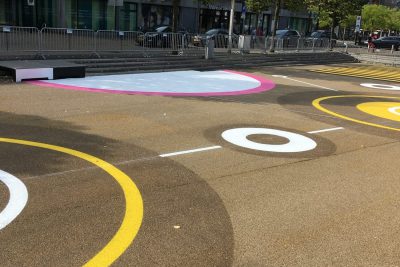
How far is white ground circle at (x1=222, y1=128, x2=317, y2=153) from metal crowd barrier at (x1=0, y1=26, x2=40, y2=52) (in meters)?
11.0

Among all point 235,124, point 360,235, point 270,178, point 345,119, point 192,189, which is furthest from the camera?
point 345,119

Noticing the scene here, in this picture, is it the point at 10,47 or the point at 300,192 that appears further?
the point at 10,47

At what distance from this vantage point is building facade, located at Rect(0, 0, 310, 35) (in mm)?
36750

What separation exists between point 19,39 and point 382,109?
Answer: 1331 cm

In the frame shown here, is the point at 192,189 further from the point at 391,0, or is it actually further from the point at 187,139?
the point at 391,0

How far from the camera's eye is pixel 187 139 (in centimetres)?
889

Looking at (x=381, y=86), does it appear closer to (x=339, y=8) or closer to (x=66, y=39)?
(x=66, y=39)

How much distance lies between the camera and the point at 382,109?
13789mm

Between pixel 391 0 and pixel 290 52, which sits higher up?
pixel 391 0

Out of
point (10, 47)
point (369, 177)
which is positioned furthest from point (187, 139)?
point (10, 47)

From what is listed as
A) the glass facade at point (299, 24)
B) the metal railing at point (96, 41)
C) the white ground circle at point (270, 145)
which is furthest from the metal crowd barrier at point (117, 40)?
the glass facade at point (299, 24)

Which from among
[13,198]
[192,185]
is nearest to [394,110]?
[192,185]

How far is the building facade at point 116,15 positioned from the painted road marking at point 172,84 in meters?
12.4

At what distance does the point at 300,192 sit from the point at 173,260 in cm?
269
